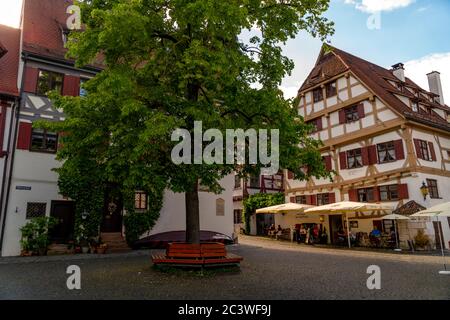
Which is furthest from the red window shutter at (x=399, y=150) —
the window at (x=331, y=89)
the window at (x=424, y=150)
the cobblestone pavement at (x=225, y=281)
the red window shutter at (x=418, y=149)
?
the cobblestone pavement at (x=225, y=281)

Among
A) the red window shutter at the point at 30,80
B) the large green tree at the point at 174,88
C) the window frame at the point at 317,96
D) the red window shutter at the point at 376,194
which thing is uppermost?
the window frame at the point at 317,96

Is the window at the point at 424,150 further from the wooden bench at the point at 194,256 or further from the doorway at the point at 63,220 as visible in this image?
the doorway at the point at 63,220

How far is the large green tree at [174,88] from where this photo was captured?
8570 millimetres

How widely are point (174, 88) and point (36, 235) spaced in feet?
30.2

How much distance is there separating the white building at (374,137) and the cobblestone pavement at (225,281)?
27.4 ft

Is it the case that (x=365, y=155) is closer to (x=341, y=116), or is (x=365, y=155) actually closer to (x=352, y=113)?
(x=352, y=113)

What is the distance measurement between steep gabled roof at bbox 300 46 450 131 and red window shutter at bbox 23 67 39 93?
16130 millimetres

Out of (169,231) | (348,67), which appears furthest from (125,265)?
(348,67)

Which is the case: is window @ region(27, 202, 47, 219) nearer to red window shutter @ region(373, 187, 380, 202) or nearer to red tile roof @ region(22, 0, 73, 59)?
red tile roof @ region(22, 0, 73, 59)

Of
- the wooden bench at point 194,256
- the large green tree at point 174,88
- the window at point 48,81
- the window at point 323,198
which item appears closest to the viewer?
the large green tree at point 174,88

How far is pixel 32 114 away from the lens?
15.3m

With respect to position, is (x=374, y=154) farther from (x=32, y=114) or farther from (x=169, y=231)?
(x=32, y=114)

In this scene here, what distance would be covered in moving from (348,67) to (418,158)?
7886 mm

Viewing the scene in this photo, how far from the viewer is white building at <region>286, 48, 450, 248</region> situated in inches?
789
